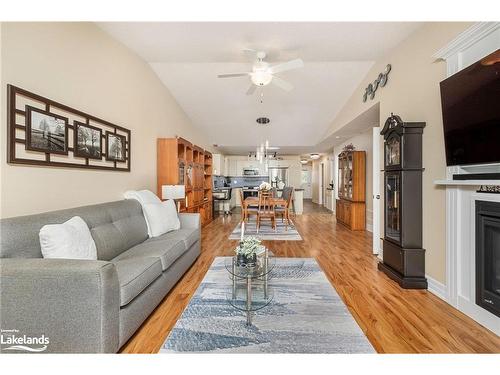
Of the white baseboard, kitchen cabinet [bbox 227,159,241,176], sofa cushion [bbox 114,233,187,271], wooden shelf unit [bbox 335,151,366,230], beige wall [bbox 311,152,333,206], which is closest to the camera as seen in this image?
sofa cushion [bbox 114,233,187,271]

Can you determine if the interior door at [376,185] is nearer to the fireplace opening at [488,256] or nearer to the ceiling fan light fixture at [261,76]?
the fireplace opening at [488,256]

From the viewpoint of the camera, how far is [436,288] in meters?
2.46

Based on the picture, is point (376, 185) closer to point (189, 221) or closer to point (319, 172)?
point (189, 221)

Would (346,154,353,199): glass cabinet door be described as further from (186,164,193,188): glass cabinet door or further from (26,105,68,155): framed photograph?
(26,105,68,155): framed photograph

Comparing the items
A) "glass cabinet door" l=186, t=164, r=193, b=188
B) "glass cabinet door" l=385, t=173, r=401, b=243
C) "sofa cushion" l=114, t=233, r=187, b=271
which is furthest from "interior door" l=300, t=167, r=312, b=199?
"sofa cushion" l=114, t=233, r=187, b=271

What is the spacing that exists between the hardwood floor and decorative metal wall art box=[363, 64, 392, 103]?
2.65 metres

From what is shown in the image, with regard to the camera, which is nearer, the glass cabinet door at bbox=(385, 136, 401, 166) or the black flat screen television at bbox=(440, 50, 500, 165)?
the black flat screen television at bbox=(440, 50, 500, 165)

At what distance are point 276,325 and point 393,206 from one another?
213cm

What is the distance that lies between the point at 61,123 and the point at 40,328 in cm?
181

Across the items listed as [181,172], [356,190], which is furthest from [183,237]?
[356,190]

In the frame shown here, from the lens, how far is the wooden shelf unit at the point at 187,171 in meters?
4.36

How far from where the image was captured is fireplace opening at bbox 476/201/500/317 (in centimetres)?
187

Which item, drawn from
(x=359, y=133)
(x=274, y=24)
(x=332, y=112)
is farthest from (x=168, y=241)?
(x=359, y=133)

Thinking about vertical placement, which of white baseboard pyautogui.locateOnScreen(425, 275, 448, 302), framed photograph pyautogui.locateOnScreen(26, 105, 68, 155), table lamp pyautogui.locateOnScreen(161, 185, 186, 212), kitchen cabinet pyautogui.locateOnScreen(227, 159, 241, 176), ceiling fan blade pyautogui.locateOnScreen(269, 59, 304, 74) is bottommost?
white baseboard pyautogui.locateOnScreen(425, 275, 448, 302)
